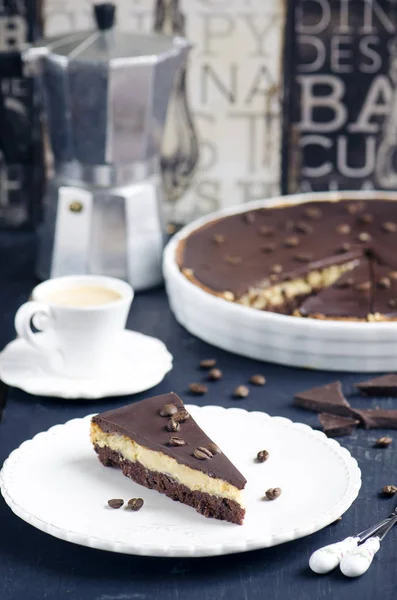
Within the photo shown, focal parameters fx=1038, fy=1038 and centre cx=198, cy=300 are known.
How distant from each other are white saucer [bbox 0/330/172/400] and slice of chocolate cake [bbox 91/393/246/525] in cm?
20

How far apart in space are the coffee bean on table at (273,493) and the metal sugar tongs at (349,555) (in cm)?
10

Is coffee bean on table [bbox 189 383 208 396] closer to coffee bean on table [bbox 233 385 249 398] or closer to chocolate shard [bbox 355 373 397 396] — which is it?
coffee bean on table [bbox 233 385 249 398]

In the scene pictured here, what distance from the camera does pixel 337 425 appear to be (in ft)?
5.08

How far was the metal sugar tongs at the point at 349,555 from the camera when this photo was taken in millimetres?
1183

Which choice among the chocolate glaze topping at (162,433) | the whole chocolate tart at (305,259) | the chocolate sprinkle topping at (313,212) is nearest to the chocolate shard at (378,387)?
the whole chocolate tart at (305,259)

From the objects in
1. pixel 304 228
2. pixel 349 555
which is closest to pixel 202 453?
pixel 349 555

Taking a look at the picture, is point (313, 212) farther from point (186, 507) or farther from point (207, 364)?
point (186, 507)

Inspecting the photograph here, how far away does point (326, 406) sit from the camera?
161 cm

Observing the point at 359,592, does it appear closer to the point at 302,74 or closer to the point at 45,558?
the point at 45,558

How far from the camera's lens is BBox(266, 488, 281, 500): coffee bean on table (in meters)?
1.29

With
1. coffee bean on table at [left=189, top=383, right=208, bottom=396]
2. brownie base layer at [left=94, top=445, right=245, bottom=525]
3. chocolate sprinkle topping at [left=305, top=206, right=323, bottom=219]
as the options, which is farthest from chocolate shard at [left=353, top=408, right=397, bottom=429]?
chocolate sprinkle topping at [left=305, top=206, right=323, bottom=219]

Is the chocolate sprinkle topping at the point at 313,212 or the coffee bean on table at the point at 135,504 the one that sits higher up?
the coffee bean on table at the point at 135,504

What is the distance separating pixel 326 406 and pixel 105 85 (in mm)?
759

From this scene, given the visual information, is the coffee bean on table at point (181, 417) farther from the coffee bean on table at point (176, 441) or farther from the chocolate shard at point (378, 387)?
the chocolate shard at point (378, 387)
